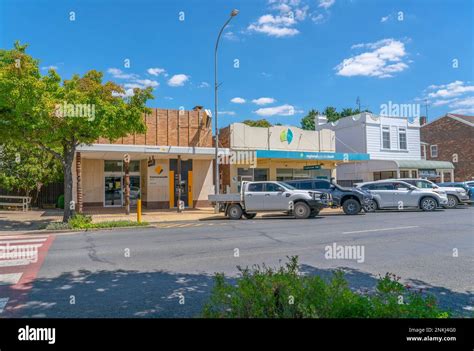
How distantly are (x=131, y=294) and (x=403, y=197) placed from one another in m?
17.9

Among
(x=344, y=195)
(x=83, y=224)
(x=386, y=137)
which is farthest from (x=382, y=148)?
(x=83, y=224)

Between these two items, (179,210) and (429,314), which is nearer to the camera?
(429,314)

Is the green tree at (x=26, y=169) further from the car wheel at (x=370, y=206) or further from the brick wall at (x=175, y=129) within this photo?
the car wheel at (x=370, y=206)

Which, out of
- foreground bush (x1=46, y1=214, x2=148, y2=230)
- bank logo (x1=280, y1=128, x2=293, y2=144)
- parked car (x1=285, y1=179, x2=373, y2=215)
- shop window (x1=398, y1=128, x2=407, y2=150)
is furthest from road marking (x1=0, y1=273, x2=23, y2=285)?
shop window (x1=398, y1=128, x2=407, y2=150)

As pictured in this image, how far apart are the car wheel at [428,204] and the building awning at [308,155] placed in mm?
8044

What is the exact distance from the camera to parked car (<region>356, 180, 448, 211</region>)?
19.4 meters

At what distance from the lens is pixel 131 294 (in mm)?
5430

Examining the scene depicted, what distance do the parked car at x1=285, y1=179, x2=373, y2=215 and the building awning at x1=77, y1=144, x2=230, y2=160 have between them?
20.1 feet

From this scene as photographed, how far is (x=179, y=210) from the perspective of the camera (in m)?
20.7

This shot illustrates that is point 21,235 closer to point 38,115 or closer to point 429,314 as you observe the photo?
point 38,115

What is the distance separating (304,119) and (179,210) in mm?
42900

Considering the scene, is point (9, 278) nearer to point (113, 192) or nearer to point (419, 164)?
point (113, 192)

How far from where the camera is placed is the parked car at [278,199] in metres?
17.0
